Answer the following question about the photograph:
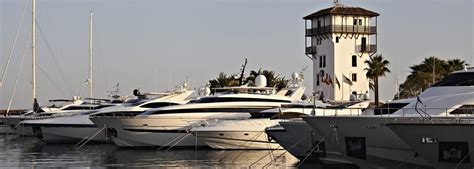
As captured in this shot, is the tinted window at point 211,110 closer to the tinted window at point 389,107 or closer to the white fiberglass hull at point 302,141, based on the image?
the white fiberglass hull at point 302,141

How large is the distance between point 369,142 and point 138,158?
12581 mm

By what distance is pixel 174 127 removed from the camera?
4172 cm

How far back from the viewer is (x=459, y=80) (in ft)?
97.9

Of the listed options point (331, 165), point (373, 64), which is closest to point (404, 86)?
point (373, 64)

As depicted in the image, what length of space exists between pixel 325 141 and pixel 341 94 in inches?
1632

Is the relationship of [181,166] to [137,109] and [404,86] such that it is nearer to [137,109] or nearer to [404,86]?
[137,109]

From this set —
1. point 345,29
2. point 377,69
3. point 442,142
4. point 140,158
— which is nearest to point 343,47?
point 345,29

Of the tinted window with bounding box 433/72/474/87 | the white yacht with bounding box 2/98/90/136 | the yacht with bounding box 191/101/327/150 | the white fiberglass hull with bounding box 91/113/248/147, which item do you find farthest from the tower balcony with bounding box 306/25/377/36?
the tinted window with bounding box 433/72/474/87

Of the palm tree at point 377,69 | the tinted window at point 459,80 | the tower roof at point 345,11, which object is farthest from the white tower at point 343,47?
the tinted window at point 459,80

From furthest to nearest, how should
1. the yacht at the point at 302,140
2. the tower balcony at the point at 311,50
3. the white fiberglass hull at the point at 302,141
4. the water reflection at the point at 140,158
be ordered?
the tower balcony at the point at 311,50, the water reflection at the point at 140,158, the yacht at the point at 302,140, the white fiberglass hull at the point at 302,141

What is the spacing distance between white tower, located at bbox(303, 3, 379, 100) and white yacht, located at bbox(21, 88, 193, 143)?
22847 millimetres

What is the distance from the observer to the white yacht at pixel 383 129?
2622 centimetres

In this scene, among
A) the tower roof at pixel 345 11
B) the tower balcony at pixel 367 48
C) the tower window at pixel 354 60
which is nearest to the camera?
the tower roof at pixel 345 11

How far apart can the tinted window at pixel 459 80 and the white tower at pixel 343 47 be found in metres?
38.6
